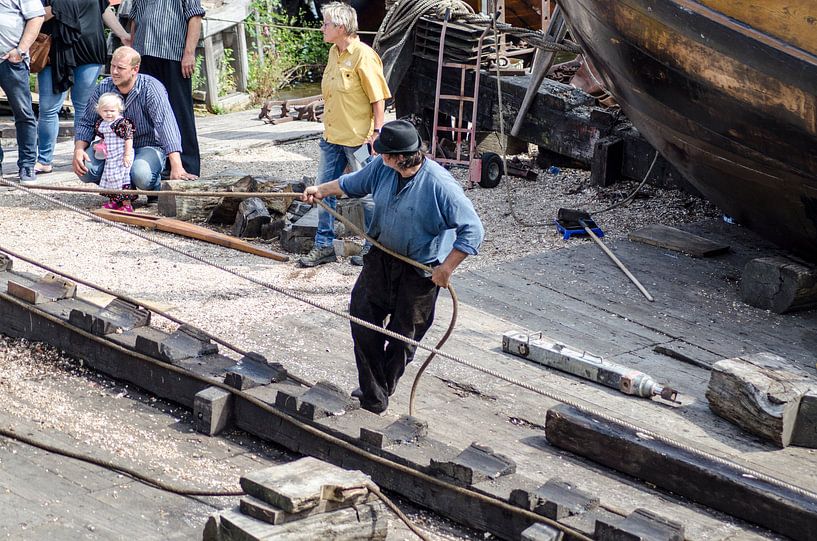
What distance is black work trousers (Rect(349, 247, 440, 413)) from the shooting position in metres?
4.78

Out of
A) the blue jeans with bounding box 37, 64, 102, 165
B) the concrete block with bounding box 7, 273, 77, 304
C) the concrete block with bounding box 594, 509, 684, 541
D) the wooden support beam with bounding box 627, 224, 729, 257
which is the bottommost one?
the concrete block with bounding box 594, 509, 684, 541

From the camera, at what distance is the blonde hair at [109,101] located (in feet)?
26.3

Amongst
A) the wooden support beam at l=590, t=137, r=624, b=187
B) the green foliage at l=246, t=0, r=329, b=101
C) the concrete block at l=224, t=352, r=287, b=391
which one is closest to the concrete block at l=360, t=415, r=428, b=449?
the concrete block at l=224, t=352, r=287, b=391

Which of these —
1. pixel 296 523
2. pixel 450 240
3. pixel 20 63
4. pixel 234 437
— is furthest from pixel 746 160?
pixel 20 63

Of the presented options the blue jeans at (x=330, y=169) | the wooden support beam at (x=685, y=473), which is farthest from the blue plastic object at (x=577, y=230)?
the wooden support beam at (x=685, y=473)

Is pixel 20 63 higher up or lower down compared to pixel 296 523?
higher up

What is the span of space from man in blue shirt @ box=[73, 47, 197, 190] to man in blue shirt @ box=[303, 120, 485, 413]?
356 cm

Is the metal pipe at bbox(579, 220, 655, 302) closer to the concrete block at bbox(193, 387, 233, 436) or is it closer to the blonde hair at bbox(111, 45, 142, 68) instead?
the concrete block at bbox(193, 387, 233, 436)

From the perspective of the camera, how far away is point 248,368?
4797mm

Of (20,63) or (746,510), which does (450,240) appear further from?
(20,63)

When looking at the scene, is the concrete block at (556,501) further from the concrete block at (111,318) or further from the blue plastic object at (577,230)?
the blue plastic object at (577,230)

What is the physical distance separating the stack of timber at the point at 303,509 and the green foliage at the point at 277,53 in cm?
1127

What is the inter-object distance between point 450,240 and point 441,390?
846 millimetres

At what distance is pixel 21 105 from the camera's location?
28.8 ft
